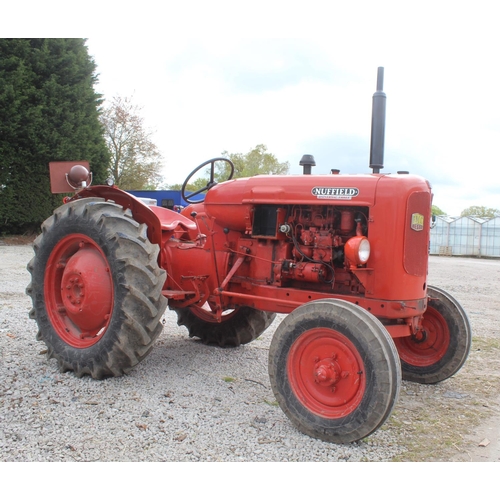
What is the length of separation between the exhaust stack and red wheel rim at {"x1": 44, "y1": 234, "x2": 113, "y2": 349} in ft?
7.15

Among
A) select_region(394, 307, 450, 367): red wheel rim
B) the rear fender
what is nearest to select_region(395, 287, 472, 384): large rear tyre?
select_region(394, 307, 450, 367): red wheel rim

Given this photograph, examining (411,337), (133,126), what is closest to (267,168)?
(133,126)

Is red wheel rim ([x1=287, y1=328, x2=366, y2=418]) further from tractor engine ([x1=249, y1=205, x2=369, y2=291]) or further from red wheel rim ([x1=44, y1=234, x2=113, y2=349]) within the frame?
red wheel rim ([x1=44, y1=234, x2=113, y2=349])

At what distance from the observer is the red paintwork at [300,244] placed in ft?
12.1

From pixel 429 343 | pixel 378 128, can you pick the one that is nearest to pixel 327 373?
pixel 429 343

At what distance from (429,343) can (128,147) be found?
24.8 m

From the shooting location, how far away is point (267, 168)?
39.7m

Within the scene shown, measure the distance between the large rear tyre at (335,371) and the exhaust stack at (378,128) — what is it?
3.87 ft

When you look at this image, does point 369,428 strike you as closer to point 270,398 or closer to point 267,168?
point 270,398

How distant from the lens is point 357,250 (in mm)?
3592

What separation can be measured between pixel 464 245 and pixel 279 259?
26.5m

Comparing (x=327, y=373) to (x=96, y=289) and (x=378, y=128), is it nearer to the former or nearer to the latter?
(x=378, y=128)

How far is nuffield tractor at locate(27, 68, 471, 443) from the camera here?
3.24 m

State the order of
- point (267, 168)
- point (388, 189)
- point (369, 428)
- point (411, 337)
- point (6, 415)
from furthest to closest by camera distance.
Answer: point (267, 168) → point (411, 337) → point (388, 189) → point (6, 415) → point (369, 428)
